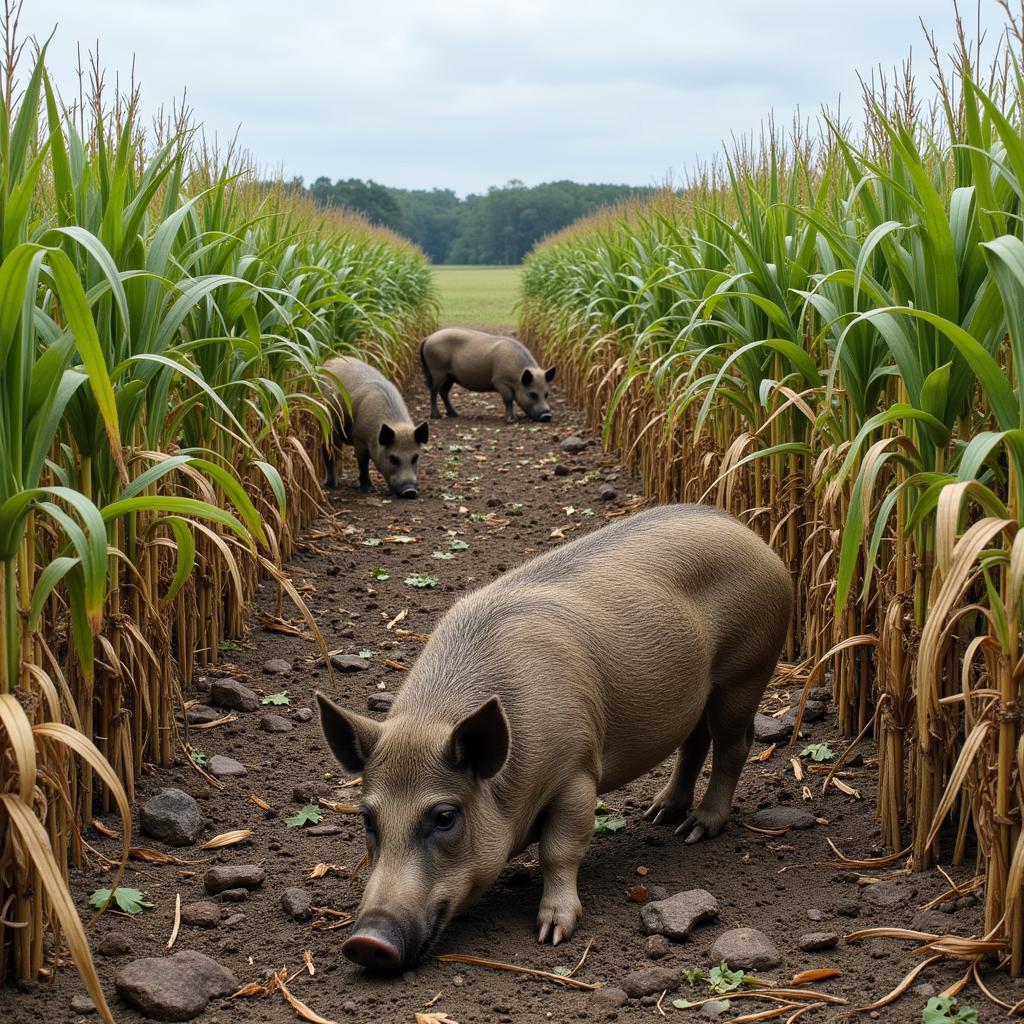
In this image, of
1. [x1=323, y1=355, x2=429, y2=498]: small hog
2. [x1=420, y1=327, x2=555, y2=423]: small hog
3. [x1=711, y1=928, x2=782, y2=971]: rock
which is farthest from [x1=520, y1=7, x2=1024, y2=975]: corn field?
[x1=420, y1=327, x2=555, y2=423]: small hog

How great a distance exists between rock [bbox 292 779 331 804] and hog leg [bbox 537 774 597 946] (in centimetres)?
98

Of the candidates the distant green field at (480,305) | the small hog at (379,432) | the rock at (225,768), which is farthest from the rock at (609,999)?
the distant green field at (480,305)

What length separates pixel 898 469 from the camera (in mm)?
3100

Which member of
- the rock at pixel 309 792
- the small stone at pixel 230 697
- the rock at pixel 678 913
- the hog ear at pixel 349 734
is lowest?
the rock at pixel 309 792

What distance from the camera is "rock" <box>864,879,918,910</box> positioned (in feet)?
9.02

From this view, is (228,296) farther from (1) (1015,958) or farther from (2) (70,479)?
(1) (1015,958)

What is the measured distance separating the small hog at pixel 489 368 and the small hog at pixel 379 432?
339 centimetres

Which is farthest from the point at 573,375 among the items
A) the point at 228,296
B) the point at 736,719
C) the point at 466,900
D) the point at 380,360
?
the point at 466,900

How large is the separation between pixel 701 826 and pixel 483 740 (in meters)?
1.00

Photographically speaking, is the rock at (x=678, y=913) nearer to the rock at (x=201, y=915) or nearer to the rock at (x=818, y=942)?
the rock at (x=818, y=942)

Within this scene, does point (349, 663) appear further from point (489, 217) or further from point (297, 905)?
point (489, 217)

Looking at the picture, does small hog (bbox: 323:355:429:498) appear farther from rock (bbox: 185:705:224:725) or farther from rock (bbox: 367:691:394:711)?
rock (bbox: 185:705:224:725)

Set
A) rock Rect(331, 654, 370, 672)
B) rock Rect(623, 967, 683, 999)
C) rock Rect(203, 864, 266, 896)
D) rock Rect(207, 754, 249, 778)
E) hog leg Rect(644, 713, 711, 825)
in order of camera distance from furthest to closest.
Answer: rock Rect(331, 654, 370, 672) < rock Rect(207, 754, 249, 778) < hog leg Rect(644, 713, 711, 825) < rock Rect(203, 864, 266, 896) < rock Rect(623, 967, 683, 999)

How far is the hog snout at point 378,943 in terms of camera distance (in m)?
2.33
